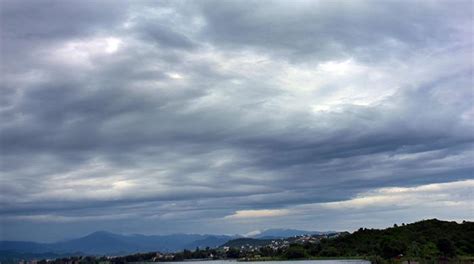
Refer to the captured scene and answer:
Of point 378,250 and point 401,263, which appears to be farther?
point 378,250

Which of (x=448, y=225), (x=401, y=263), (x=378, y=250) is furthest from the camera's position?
(x=448, y=225)

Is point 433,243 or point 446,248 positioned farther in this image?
point 433,243

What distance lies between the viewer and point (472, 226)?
187m

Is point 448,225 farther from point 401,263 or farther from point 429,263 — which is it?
point 429,263

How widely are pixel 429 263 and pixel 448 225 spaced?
96.0 meters

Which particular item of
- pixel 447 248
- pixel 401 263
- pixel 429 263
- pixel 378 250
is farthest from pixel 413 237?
pixel 429 263

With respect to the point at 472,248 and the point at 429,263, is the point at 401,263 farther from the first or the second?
the point at 472,248

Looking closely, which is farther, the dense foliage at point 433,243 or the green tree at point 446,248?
the dense foliage at point 433,243

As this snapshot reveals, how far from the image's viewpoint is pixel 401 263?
424 feet

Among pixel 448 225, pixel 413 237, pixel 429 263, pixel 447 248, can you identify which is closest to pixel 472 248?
pixel 447 248

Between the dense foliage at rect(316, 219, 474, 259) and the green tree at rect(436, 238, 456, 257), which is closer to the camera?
the green tree at rect(436, 238, 456, 257)

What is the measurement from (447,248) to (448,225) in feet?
160

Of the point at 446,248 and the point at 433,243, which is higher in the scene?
the point at 433,243

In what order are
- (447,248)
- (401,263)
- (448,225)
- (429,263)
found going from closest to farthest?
1. (429,263)
2. (401,263)
3. (447,248)
4. (448,225)
